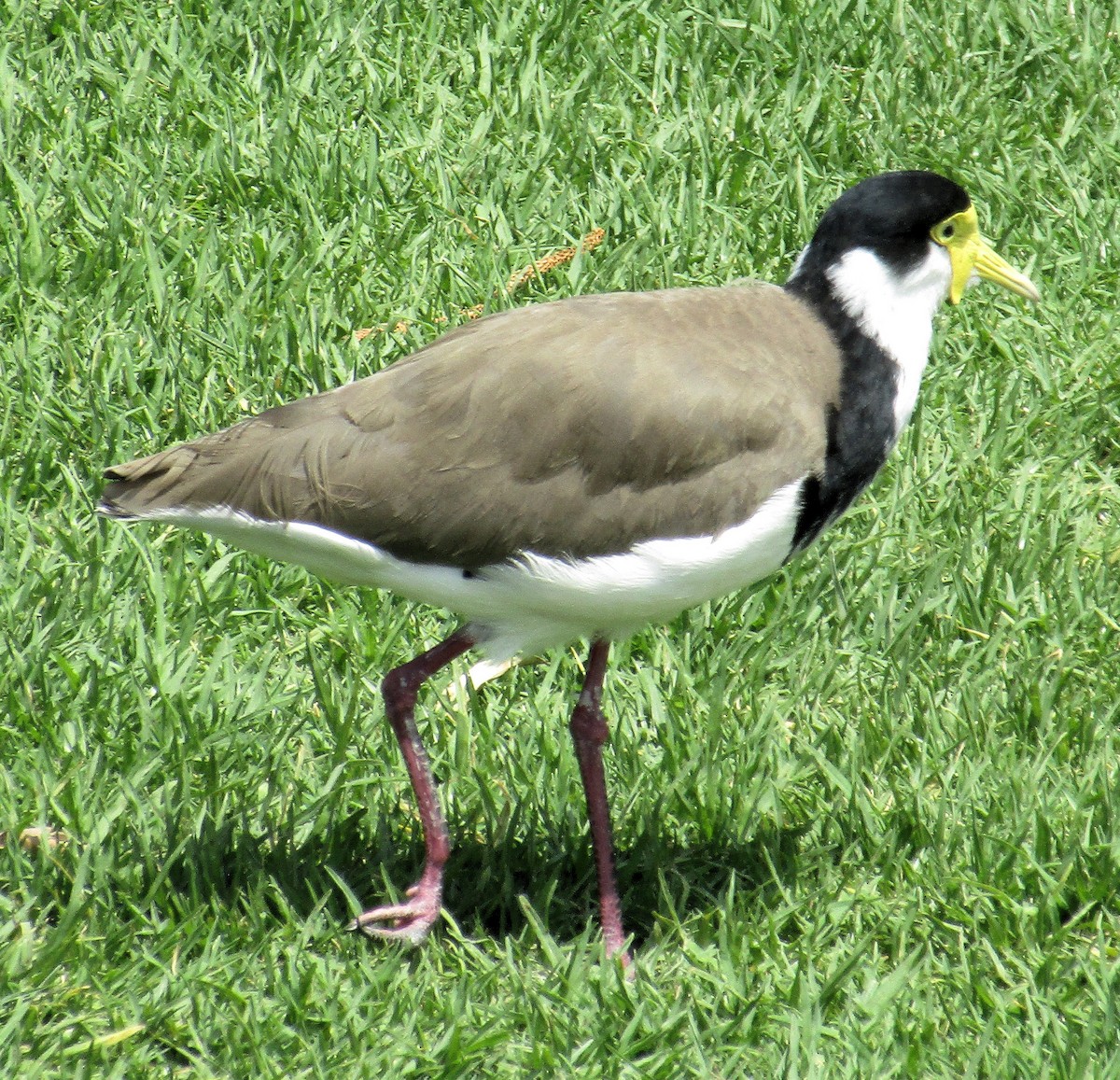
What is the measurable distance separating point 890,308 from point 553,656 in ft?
4.96

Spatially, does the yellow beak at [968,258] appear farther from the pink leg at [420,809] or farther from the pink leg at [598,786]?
the pink leg at [420,809]

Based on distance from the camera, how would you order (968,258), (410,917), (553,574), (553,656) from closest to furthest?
1. (553,574)
2. (410,917)
3. (968,258)
4. (553,656)

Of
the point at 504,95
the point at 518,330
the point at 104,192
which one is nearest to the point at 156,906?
the point at 518,330

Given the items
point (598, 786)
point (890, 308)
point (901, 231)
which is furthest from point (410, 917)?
point (901, 231)

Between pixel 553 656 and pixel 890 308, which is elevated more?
pixel 890 308

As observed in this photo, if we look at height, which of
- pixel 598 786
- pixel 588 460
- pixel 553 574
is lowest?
pixel 598 786

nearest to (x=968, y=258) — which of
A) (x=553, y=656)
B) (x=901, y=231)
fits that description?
(x=901, y=231)

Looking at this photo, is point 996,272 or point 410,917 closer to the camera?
point 410,917

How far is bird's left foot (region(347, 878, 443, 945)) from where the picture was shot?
4219 millimetres

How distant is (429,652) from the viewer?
446 cm

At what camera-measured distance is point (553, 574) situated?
405 centimetres

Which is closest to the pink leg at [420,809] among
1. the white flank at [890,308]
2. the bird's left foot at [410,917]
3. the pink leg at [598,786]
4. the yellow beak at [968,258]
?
the bird's left foot at [410,917]

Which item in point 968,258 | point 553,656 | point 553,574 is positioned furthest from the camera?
point 553,656

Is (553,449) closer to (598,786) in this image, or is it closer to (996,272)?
(598,786)
